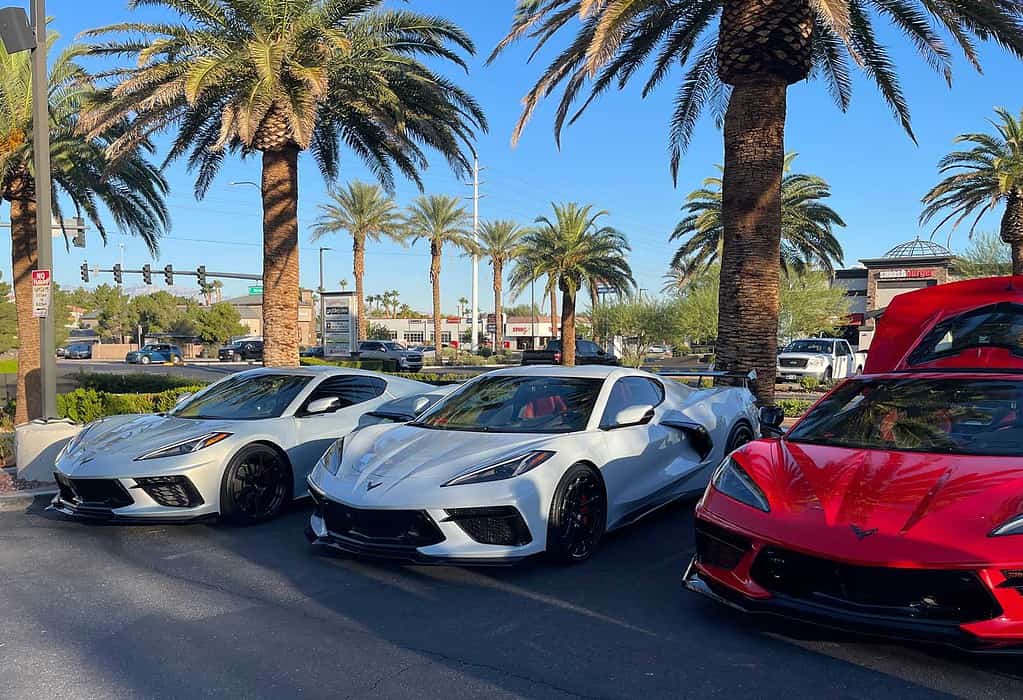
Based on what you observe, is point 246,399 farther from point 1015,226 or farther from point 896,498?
point 1015,226

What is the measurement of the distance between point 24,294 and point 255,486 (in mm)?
11516

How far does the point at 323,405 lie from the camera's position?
24.9ft

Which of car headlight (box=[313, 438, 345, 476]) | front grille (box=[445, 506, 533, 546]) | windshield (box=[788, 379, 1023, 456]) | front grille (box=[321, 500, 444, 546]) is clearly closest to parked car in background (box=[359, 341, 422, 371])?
car headlight (box=[313, 438, 345, 476])

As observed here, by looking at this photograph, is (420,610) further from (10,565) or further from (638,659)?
(10,565)

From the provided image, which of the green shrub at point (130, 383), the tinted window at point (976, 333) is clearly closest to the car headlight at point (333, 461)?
the tinted window at point (976, 333)

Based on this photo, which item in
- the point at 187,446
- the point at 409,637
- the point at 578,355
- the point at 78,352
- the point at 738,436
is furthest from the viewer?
the point at 78,352

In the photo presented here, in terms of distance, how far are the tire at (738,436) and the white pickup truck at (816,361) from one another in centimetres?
1888

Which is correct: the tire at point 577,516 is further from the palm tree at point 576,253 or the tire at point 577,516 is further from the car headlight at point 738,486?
the palm tree at point 576,253

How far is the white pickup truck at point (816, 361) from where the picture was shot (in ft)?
85.8

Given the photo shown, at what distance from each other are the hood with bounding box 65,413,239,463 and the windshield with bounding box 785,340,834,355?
2333 centimetres

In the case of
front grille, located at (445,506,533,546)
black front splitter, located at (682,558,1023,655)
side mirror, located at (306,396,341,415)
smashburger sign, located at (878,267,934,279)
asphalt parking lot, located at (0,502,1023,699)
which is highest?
smashburger sign, located at (878,267,934,279)

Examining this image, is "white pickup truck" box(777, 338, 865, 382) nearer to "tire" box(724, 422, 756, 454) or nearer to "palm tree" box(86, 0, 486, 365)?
"palm tree" box(86, 0, 486, 365)

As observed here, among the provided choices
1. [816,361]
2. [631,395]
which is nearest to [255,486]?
[631,395]

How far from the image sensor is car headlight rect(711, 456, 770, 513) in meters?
4.18
